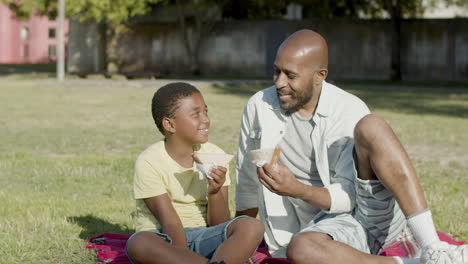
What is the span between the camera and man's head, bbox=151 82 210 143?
4.94 m

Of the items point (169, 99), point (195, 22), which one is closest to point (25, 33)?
point (195, 22)

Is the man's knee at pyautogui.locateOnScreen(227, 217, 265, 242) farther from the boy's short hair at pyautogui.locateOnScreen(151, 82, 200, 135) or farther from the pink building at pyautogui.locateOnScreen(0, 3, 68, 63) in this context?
the pink building at pyautogui.locateOnScreen(0, 3, 68, 63)

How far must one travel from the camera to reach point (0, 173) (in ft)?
28.3

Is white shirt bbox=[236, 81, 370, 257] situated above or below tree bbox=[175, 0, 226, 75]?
below

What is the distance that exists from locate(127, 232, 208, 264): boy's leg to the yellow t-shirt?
0.94 ft

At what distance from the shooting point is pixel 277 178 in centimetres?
431

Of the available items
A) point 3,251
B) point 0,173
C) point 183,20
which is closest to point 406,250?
point 3,251

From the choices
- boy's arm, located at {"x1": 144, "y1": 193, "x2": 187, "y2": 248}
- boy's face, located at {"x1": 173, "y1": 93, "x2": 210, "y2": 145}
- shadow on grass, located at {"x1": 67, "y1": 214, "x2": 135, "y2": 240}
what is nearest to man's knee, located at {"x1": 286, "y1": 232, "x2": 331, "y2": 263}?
boy's arm, located at {"x1": 144, "y1": 193, "x2": 187, "y2": 248}

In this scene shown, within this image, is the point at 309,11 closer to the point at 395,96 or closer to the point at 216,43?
the point at 216,43

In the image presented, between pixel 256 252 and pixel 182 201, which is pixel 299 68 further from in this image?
pixel 256 252

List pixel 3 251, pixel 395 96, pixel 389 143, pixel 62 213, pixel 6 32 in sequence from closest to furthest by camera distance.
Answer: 1. pixel 389 143
2. pixel 3 251
3. pixel 62 213
4. pixel 395 96
5. pixel 6 32

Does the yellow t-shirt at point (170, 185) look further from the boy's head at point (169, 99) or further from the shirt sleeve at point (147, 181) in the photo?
the boy's head at point (169, 99)

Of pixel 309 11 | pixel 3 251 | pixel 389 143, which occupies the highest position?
pixel 309 11

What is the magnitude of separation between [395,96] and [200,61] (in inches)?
616
